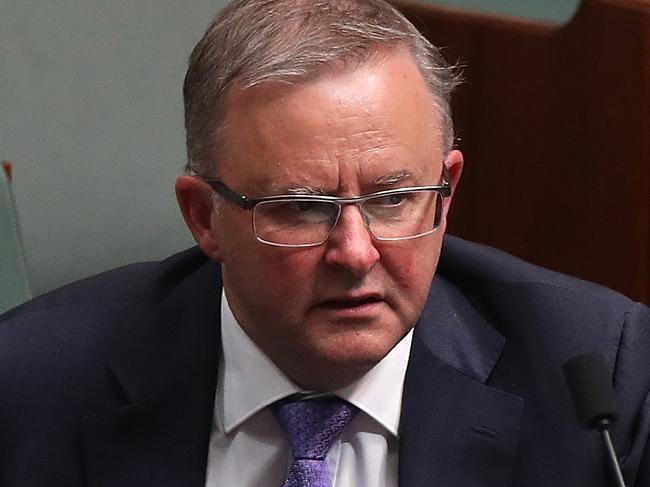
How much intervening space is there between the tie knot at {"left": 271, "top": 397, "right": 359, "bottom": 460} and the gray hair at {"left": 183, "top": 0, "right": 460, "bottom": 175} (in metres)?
0.28

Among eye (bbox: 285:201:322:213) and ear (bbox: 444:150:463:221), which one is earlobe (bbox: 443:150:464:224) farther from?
eye (bbox: 285:201:322:213)

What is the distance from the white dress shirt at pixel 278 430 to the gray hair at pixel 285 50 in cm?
25

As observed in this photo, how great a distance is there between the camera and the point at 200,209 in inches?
59.9

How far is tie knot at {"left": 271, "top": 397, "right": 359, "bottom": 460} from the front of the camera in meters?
1.51

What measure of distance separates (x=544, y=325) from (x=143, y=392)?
1.55 ft

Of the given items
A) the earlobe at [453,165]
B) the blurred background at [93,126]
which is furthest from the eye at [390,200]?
the blurred background at [93,126]

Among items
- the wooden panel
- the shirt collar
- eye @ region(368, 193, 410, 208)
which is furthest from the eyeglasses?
the wooden panel

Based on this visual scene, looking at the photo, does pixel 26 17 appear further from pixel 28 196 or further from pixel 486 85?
pixel 486 85

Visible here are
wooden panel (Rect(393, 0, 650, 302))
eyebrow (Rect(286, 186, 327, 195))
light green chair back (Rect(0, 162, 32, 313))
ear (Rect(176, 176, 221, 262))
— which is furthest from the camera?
wooden panel (Rect(393, 0, 650, 302))

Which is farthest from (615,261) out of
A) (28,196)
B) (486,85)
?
(28,196)

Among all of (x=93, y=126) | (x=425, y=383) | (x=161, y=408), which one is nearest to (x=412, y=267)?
(x=425, y=383)

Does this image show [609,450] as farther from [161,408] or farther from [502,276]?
[161,408]

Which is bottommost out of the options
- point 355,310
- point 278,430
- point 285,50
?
point 278,430

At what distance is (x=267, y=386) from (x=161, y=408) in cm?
14
